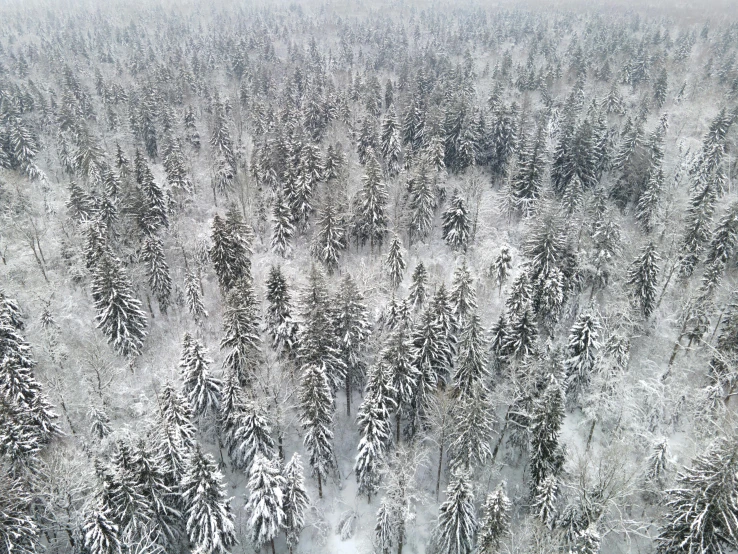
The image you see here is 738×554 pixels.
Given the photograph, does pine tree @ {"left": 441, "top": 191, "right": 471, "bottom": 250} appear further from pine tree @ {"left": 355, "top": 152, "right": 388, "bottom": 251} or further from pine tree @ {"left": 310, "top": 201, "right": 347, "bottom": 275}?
pine tree @ {"left": 310, "top": 201, "right": 347, "bottom": 275}

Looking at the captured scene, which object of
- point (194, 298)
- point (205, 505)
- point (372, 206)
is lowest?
point (205, 505)

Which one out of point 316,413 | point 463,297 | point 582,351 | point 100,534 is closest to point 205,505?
point 100,534

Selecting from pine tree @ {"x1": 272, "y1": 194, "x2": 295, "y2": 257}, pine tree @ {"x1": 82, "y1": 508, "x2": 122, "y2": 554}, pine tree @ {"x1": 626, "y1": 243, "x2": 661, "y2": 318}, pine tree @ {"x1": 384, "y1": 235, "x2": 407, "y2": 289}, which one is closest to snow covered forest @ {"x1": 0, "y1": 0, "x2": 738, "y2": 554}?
pine tree @ {"x1": 82, "y1": 508, "x2": 122, "y2": 554}

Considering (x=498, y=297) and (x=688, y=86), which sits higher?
(x=688, y=86)

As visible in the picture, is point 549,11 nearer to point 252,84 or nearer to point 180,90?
point 252,84

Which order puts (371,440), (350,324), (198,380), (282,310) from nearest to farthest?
(371,440) → (198,380) → (350,324) → (282,310)

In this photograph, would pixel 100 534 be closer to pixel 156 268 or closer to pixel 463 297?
pixel 156 268

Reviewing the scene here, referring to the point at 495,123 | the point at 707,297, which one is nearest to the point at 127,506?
the point at 707,297
